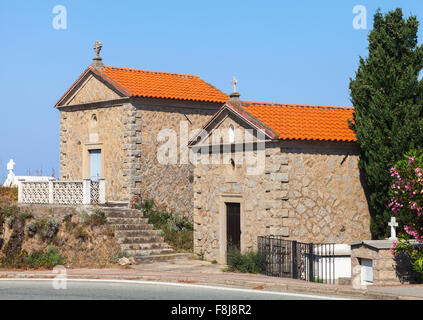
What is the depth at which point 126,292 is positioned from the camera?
17.4m

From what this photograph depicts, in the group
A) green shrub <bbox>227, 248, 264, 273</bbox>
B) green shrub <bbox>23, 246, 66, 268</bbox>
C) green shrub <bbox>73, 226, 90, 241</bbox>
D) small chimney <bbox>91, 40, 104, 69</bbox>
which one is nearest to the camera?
green shrub <bbox>227, 248, 264, 273</bbox>

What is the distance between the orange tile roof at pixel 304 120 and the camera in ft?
77.2

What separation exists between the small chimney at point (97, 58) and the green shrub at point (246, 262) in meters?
13.3

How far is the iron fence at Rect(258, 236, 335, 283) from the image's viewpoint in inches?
800

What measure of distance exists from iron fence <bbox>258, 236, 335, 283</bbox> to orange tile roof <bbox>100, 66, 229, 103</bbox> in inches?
412

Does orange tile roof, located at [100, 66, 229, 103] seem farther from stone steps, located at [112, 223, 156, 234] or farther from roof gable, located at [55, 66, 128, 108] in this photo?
stone steps, located at [112, 223, 156, 234]

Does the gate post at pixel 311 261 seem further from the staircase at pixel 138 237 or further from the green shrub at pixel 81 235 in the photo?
the green shrub at pixel 81 235

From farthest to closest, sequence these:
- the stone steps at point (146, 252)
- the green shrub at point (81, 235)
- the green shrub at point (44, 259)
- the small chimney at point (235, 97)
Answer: the green shrub at point (81, 235) → the stone steps at point (146, 252) → the small chimney at point (235, 97) → the green shrub at point (44, 259)

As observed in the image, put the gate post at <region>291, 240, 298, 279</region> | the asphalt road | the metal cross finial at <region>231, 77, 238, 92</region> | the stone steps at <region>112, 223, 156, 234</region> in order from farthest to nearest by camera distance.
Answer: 1. the stone steps at <region>112, 223, 156, 234</region>
2. the metal cross finial at <region>231, 77, 238, 92</region>
3. the gate post at <region>291, 240, 298, 279</region>
4. the asphalt road

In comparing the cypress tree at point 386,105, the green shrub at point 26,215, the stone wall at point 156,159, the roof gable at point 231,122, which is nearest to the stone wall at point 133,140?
the stone wall at point 156,159

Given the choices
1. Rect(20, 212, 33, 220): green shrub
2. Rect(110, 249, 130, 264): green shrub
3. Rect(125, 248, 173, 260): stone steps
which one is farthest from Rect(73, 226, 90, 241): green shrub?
Rect(20, 212, 33, 220): green shrub

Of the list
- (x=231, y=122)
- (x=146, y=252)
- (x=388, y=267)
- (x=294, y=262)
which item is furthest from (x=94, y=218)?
(x=388, y=267)

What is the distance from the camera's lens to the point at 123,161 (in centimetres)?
3019

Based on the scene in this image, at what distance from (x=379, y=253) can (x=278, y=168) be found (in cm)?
Answer: 575
